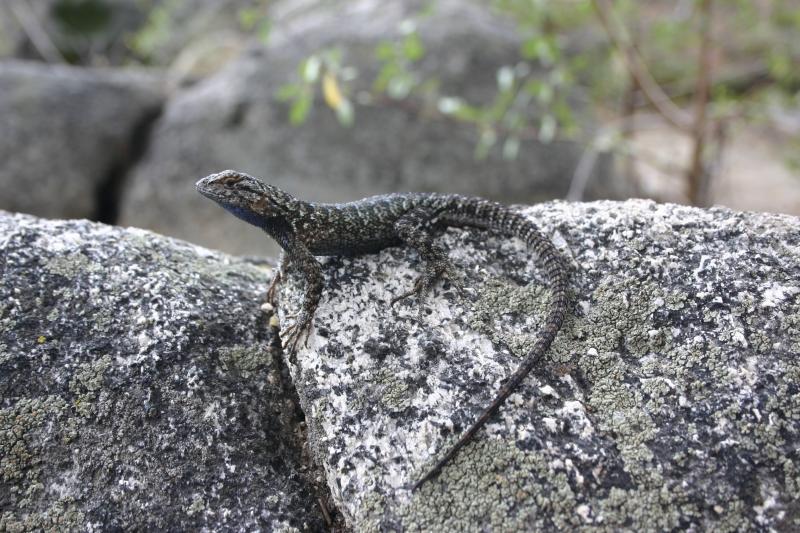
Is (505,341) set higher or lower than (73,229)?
higher

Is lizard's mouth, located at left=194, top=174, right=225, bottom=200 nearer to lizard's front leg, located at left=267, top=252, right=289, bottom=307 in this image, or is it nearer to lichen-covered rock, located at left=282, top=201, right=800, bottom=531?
lizard's front leg, located at left=267, top=252, right=289, bottom=307

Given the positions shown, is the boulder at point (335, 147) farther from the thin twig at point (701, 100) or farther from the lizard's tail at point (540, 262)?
the lizard's tail at point (540, 262)

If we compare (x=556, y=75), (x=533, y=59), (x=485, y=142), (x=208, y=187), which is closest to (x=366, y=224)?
(x=208, y=187)

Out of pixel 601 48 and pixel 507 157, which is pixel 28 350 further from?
pixel 601 48

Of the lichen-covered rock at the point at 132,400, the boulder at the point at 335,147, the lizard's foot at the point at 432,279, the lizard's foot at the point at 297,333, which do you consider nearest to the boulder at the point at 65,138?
the boulder at the point at 335,147

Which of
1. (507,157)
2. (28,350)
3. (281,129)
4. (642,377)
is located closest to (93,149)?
(281,129)

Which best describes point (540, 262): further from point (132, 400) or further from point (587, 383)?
point (132, 400)

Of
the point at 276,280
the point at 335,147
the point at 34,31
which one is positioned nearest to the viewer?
the point at 276,280
